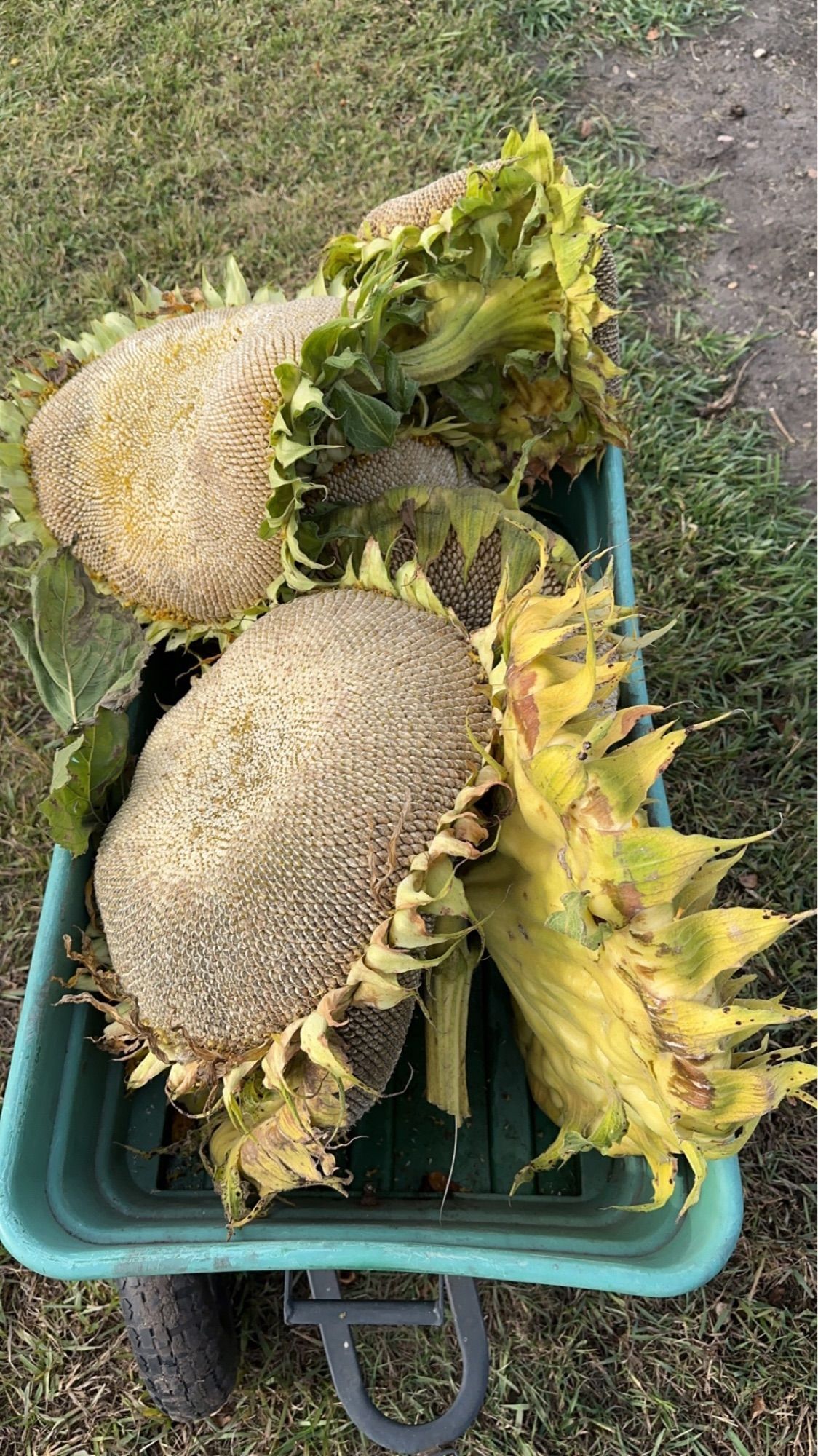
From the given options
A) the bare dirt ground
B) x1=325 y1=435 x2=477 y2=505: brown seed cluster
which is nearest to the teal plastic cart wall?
x1=325 y1=435 x2=477 y2=505: brown seed cluster

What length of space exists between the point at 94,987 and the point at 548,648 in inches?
30.0

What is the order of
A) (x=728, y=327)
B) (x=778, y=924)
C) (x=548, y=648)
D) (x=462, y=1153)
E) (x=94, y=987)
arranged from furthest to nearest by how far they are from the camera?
1. (x=728, y=327)
2. (x=462, y=1153)
3. (x=94, y=987)
4. (x=548, y=648)
5. (x=778, y=924)

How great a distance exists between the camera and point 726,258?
3000mm

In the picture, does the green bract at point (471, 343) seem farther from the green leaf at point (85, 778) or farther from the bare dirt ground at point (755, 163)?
the bare dirt ground at point (755, 163)

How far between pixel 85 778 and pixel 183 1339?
927 millimetres

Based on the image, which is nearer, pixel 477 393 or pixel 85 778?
pixel 85 778

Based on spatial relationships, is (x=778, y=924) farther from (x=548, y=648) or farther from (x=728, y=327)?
(x=728, y=327)

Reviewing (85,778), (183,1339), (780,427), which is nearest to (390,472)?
(85,778)

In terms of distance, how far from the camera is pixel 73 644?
5.32ft

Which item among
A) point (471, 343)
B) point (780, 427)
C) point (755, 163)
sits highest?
point (471, 343)

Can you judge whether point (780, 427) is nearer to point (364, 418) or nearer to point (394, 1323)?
point (364, 418)

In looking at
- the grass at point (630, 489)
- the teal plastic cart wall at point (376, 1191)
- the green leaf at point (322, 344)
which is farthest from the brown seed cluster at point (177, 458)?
the grass at point (630, 489)

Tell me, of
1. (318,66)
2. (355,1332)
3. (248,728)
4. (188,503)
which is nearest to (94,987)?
(248,728)

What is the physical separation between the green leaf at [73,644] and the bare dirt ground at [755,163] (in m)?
1.85
